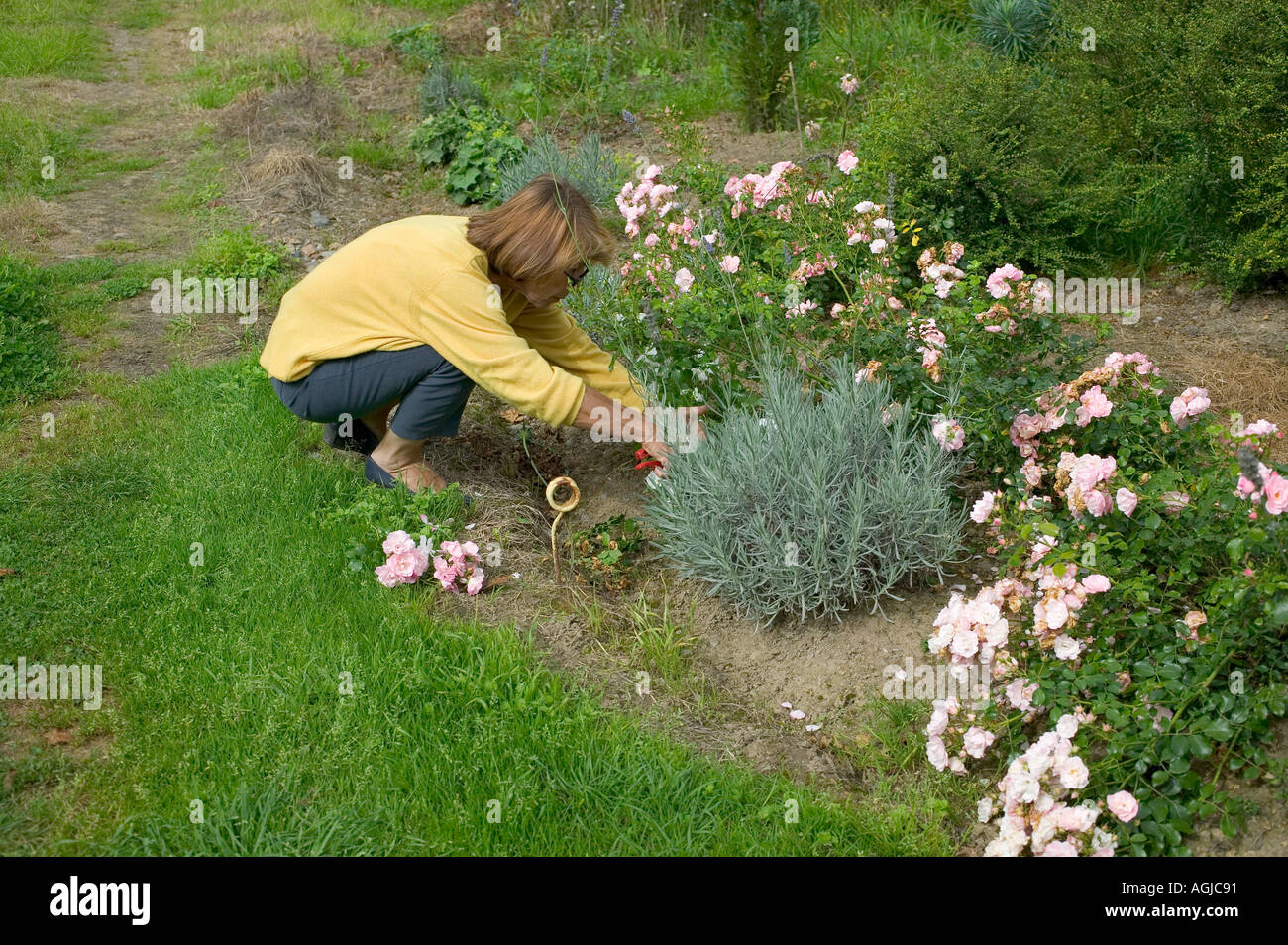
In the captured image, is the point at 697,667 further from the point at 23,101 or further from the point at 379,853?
the point at 23,101

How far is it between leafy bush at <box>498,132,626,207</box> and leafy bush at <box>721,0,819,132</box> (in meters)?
A: 1.01

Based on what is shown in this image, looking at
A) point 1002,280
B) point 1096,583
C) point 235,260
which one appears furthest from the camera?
point 235,260

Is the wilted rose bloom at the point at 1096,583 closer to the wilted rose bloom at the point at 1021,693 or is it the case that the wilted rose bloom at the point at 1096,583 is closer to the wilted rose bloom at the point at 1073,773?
the wilted rose bloom at the point at 1021,693

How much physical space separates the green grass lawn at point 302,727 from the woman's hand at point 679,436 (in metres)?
0.78

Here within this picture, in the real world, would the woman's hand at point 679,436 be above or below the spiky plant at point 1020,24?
below

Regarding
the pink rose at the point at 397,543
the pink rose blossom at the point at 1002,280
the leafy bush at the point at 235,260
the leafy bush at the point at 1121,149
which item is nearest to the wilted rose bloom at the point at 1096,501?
the pink rose blossom at the point at 1002,280

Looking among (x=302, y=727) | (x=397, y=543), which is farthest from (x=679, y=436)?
(x=302, y=727)

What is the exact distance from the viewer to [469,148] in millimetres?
6570

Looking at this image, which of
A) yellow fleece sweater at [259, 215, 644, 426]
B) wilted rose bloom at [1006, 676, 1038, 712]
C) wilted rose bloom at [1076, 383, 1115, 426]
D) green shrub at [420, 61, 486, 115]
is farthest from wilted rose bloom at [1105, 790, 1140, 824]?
green shrub at [420, 61, 486, 115]

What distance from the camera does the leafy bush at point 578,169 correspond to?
594 cm

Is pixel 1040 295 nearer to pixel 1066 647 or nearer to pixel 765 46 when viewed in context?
pixel 1066 647

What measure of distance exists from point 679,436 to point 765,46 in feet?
12.8
